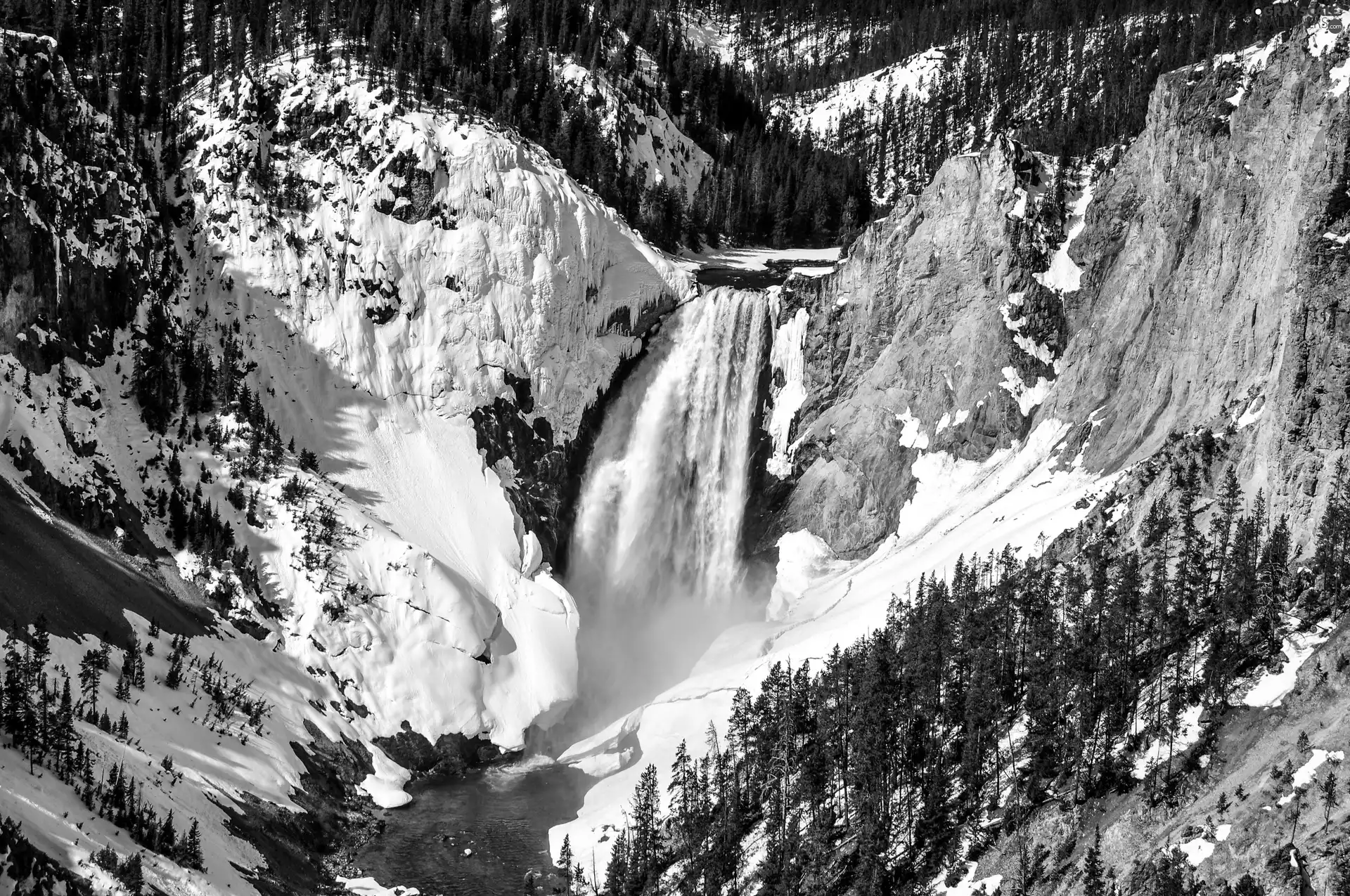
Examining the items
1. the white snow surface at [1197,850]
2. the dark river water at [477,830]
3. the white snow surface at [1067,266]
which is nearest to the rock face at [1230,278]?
the white snow surface at [1067,266]

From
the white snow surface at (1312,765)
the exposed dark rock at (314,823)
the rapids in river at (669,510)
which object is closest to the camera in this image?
the white snow surface at (1312,765)

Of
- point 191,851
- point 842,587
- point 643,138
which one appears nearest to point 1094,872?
point 842,587

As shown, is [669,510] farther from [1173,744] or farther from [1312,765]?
[1312,765]

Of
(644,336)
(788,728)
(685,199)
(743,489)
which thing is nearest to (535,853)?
(788,728)

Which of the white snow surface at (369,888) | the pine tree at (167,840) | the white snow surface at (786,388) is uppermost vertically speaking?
the white snow surface at (786,388)

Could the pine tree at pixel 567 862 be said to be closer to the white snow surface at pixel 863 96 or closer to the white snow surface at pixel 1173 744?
the white snow surface at pixel 1173 744

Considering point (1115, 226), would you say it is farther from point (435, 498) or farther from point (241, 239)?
point (241, 239)

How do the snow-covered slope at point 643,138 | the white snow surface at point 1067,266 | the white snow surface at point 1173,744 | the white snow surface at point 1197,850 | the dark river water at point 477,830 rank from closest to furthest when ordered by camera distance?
the white snow surface at point 1197,850 < the white snow surface at point 1173,744 < the dark river water at point 477,830 < the white snow surface at point 1067,266 < the snow-covered slope at point 643,138
